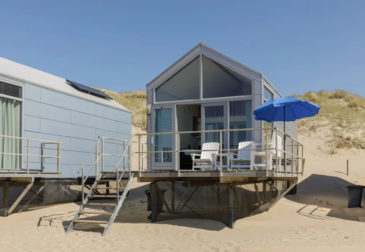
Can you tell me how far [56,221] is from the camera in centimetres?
1143

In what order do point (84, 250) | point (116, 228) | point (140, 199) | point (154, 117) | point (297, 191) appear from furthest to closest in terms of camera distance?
1. point (297, 191)
2. point (140, 199)
3. point (154, 117)
4. point (116, 228)
5. point (84, 250)

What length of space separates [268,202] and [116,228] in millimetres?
4757

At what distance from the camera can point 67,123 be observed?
1419 centimetres

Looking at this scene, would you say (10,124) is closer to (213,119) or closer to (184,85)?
(184,85)

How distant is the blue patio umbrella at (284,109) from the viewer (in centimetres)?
1116

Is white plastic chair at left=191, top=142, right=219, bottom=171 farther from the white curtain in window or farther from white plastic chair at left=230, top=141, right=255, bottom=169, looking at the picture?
the white curtain in window

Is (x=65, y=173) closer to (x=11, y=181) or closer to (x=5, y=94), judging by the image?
(x=11, y=181)

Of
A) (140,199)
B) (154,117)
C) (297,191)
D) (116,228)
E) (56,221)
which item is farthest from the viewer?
(297,191)

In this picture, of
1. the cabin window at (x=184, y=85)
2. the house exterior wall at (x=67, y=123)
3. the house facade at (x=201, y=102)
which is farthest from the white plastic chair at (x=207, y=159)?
the house exterior wall at (x=67, y=123)

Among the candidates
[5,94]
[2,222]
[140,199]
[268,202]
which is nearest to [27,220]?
[2,222]

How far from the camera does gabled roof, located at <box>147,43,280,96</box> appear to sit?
12.3 meters

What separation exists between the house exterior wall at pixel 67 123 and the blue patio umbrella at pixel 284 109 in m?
6.10

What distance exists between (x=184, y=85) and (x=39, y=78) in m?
4.50

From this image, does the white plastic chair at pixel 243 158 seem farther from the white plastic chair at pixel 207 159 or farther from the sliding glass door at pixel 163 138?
the sliding glass door at pixel 163 138
